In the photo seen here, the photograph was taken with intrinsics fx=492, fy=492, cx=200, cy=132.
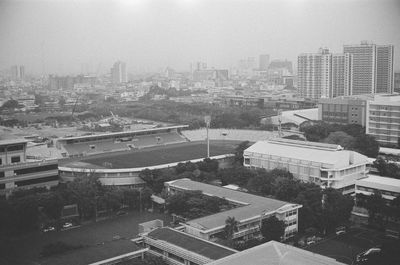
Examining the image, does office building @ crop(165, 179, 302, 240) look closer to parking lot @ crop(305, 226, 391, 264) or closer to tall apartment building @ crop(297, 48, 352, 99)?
parking lot @ crop(305, 226, 391, 264)

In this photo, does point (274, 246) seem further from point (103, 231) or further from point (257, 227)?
point (103, 231)

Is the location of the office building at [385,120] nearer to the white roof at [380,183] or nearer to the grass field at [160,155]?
the grass field at [160,155]

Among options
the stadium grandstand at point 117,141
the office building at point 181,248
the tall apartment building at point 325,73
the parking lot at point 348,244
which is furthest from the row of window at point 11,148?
the tall apartment building at point 325,73

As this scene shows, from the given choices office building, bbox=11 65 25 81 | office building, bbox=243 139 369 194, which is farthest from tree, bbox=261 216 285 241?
office building, bbox=11 65 25 81

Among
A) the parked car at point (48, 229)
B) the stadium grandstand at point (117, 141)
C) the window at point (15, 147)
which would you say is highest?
the window at point (15, 147)

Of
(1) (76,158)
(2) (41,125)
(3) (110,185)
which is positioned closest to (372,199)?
(3) (110,185)

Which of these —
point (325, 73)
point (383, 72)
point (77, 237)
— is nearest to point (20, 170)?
point (77, 237)

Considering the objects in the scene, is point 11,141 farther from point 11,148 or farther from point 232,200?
point 232,200
